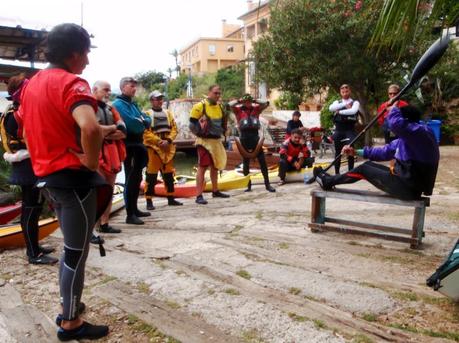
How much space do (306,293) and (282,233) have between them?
5.58ft

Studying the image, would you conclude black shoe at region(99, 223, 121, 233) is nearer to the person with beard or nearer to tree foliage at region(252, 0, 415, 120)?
the person with beard

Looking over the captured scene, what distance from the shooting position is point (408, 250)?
14.1 feet

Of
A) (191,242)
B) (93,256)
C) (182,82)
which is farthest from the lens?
(182,82)

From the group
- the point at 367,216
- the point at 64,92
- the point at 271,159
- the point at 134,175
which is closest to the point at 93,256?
the point at 134,175

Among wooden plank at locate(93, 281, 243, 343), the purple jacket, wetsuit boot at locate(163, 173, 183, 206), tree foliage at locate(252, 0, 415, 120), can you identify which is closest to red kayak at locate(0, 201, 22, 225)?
wetsuit boot at locate(163, 173, 183, 206)

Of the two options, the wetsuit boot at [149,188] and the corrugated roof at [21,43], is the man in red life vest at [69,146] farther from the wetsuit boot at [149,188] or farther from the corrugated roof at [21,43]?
the wetsuit boot at [149,188]

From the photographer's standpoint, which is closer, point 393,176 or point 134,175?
point 393,176

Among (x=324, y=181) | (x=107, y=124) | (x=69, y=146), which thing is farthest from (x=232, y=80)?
(x=69, y=146)

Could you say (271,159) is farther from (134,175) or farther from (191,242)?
(191,242)

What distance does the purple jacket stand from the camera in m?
4.04

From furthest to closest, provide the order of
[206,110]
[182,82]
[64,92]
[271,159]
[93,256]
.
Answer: [182,82]
[271,159]
[206,110]
[93,256]
[64,92]

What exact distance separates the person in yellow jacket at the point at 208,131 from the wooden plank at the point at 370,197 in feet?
9.04

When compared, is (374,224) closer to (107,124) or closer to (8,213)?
(107,124)

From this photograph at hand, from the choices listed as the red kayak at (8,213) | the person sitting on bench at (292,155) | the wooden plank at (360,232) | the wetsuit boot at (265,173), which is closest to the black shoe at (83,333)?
the wooden plank at (360,232)
